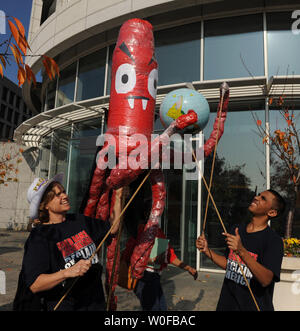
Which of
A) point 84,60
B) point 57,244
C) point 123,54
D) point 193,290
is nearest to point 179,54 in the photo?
point 84,60

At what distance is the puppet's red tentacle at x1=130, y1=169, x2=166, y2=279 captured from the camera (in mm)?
2453

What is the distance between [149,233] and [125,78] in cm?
153

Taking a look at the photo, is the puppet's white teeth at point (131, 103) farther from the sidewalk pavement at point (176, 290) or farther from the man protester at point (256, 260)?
the sidewalk pavement at point (176, 290)

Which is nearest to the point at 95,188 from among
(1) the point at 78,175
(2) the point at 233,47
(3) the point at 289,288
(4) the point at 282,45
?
(3) the point at 289,288

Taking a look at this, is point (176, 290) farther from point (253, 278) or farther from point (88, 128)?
point (88, 128)

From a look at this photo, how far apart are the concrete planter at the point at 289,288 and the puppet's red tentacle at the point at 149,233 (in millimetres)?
2429

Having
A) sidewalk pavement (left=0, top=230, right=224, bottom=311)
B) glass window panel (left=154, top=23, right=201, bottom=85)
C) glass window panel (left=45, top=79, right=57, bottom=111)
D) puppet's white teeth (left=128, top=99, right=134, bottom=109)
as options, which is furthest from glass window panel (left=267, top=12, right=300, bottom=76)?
glass window panel (left=45, top=79, right=57, bottom=111)

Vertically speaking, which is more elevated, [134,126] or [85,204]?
[134,126]

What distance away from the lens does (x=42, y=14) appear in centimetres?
1188

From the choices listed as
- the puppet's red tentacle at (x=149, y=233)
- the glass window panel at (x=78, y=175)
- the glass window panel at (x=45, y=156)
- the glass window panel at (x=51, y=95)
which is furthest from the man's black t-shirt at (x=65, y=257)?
the glass window panel at (x=51, y=95)

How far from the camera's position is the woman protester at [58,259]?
1715 millimetres
